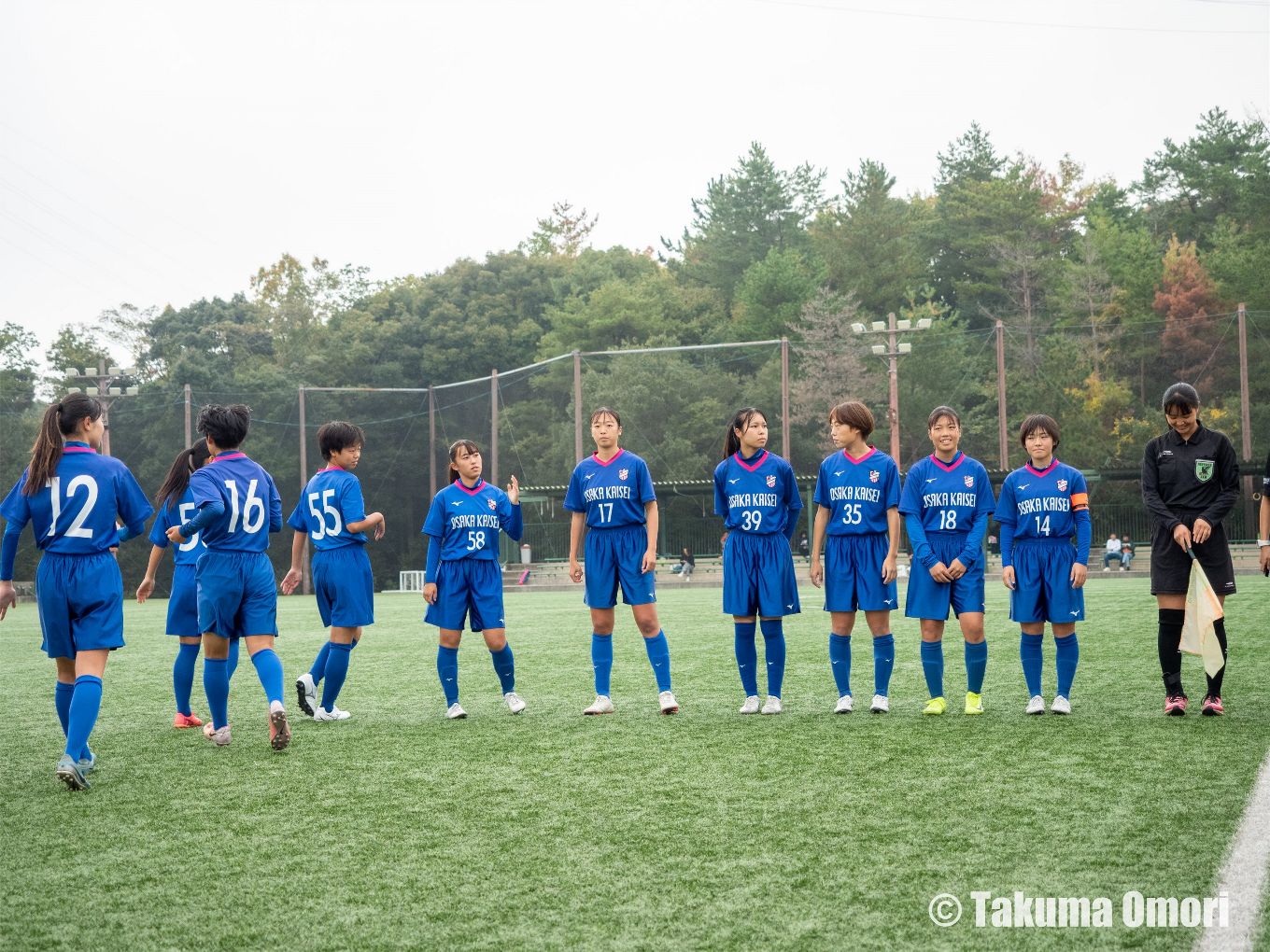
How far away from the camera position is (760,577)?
20.4 feet

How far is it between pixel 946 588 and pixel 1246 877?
2.90m

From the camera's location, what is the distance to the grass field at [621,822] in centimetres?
297

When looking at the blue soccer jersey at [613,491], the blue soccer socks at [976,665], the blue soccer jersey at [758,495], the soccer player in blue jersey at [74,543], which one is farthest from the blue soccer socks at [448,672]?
the blue soccer socks at [976,665]

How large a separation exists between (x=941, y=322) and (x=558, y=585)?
20.6 metres

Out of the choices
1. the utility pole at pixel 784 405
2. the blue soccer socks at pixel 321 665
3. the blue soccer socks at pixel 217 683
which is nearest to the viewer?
the blue soccer socks at pixel 217 683

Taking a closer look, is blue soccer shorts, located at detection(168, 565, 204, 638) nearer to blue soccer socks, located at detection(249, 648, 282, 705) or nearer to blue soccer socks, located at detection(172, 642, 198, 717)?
blue soccer socks, located at detection(172, 642, 198, 717)

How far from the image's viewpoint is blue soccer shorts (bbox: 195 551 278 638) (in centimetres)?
532

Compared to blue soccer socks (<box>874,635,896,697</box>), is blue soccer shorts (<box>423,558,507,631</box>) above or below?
above

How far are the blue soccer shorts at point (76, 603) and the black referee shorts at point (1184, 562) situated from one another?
529cm

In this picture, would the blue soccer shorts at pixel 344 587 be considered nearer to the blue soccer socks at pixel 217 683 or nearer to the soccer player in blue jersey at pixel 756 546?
the blue soccer socks at pixel 217 683

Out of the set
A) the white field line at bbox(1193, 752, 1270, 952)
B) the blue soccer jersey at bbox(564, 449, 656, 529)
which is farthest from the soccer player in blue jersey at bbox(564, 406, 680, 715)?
the white field line at bbox(1193, 752, 1270, 952)

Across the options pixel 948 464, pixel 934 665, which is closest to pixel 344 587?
pixel 934 665

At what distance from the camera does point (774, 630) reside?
6273 mm

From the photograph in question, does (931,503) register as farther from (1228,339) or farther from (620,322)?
(620,322)
